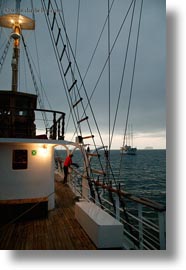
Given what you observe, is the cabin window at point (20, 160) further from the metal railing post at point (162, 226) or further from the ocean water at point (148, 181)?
the metal railing post at point (162, 226)

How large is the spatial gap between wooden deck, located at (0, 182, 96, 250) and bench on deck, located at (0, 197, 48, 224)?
0.16 metres

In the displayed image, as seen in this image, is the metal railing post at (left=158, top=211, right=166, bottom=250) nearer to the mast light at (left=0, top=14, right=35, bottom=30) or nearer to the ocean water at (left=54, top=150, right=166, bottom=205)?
the ocean water at (left=54, top=150, right=166, bottom=205)

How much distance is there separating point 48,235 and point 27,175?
51.3 inches

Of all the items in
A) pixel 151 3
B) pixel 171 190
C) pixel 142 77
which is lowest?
pixel 171 190

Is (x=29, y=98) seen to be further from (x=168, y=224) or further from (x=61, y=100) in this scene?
(x=168, y=224)

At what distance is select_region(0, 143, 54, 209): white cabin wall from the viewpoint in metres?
4.11

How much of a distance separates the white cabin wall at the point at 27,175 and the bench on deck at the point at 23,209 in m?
0.09

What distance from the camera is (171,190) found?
9.88ft

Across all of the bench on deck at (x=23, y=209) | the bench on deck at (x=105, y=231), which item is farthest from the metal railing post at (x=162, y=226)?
the bench on deck at (x=23, y=209)

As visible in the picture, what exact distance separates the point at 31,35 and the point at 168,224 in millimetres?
5377

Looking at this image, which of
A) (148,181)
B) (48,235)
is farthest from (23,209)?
(148,181)

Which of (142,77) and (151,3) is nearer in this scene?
(151,3)

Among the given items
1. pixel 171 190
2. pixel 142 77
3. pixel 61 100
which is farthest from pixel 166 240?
pixel 61 100

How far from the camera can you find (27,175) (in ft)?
14.0
